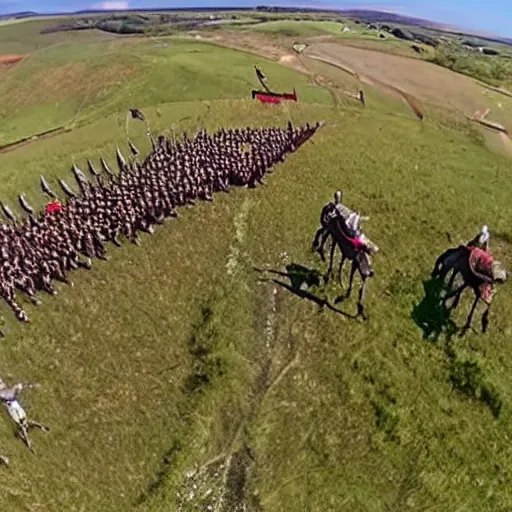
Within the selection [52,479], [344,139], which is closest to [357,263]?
[52,479]

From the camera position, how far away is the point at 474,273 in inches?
587

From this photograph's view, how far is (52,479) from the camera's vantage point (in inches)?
481

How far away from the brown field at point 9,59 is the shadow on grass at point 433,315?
105 feet

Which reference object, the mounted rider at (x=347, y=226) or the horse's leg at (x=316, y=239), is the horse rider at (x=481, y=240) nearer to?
the mounted rider at (x=347, y=226)

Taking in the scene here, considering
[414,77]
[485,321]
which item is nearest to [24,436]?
[485,321]

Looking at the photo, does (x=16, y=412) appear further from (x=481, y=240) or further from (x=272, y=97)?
(x=272, y=97)

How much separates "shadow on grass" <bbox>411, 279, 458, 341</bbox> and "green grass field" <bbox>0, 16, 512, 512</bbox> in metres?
0.11

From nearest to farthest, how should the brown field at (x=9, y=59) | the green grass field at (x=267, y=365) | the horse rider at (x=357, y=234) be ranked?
the green grass field at (x=267, y=365)
the horse rider at (x=357, y=234)
the brown field at (x=9, y=59)

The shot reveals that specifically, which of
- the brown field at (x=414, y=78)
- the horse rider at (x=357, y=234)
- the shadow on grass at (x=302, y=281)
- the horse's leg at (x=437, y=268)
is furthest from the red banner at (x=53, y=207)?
the brown field at (x=414, y=78)

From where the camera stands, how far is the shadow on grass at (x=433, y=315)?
1588 centimetres

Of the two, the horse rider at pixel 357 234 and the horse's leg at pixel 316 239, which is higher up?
the horse rider at pixel 357 234

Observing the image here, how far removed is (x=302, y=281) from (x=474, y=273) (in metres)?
4.93

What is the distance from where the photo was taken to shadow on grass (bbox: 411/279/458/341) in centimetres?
1588

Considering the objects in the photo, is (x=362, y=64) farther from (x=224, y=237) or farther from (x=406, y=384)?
(x=406, y=384)
